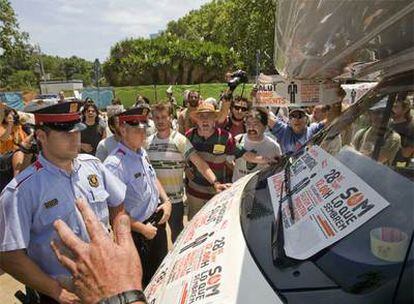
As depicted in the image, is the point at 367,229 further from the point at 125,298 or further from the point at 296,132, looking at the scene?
the point at 296,132

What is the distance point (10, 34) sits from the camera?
44719mm

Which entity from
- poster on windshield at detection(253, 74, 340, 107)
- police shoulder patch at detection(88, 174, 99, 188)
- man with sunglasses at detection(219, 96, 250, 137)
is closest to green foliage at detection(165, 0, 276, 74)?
man with sunglasses at detection(219, 96, 250, 137)

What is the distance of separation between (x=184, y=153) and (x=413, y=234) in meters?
3.25

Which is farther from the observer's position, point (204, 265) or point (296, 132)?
point (296, 132)

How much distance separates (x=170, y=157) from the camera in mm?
4375

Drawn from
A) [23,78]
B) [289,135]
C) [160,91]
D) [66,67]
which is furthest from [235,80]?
[66,67]

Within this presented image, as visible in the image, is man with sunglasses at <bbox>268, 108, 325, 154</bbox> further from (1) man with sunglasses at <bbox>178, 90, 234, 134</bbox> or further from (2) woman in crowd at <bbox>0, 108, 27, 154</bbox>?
(2) woman in crowd at <bbox>0, 108, 27, 154</bbox>

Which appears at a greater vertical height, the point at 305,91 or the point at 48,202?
the point at 305,91

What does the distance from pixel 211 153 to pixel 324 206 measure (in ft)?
9.62

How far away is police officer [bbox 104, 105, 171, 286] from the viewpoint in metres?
3.52

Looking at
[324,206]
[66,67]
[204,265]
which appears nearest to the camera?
[324,206]

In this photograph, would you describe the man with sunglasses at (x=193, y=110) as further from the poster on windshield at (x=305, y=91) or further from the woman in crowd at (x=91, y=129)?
the poster on windshield at (x=305, y=91)

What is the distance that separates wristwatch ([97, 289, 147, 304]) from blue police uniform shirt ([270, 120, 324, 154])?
379 centimetres

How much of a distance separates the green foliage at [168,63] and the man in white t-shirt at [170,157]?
34.8m
